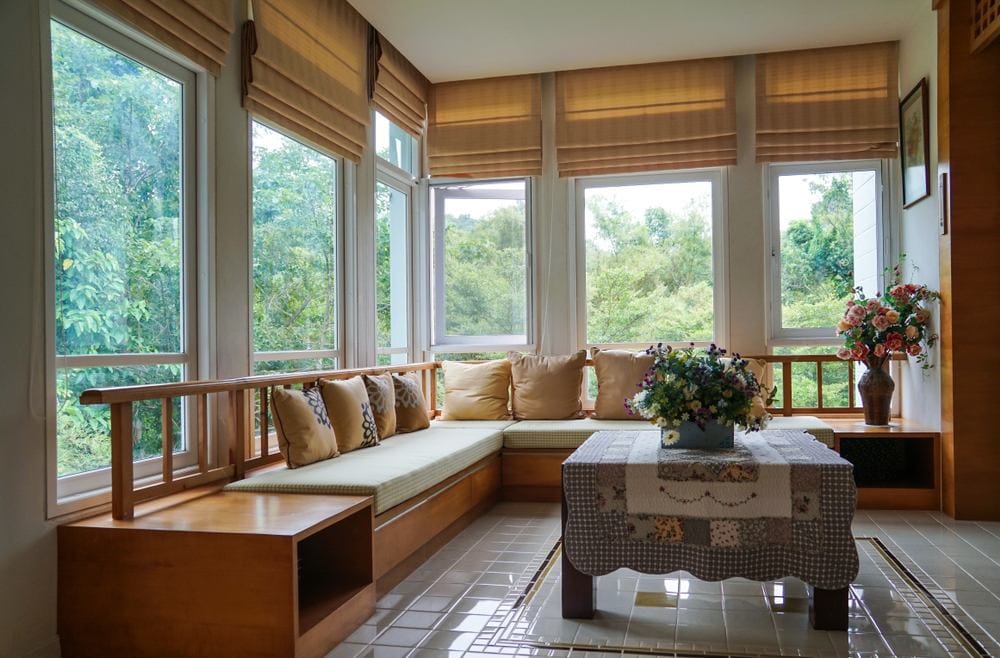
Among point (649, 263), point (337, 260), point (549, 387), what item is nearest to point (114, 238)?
point (337, 260)

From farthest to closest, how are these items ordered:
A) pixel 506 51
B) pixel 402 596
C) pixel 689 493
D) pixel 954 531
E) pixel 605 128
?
pixel 605 128 → pixel 506 51 → pixel 954 531 → pixel 402 596 → pixel 689 493

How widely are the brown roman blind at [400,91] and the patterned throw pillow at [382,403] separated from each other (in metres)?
1.87

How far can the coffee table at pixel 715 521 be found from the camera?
2635 mm

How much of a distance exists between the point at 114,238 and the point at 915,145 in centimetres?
452

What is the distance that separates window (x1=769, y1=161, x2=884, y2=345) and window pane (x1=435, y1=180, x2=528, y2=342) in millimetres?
1806

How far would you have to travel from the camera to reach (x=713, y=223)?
5617 millimetres

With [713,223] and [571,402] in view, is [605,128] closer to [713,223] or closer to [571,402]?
[713,223]

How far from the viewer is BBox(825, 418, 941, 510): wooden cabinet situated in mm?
4551

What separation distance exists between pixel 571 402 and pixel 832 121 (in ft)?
8.42

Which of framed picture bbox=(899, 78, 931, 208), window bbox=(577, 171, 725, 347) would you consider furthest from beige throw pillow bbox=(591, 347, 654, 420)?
framed picture bbox=(899, 78, 931, 208)

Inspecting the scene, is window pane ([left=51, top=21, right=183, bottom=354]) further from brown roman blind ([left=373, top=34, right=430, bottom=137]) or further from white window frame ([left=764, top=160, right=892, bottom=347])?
white window frame ([left=764, top=160, right=892, bottom=347])

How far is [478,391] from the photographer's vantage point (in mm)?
5406

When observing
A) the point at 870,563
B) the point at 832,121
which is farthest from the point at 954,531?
the point at 832,121

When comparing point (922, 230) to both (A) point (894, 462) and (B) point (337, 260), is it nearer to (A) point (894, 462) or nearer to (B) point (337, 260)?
(A) point (894, 462)
